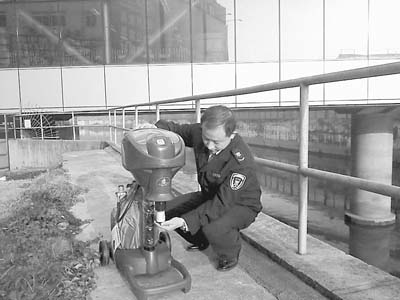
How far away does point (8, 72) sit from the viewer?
15.4m

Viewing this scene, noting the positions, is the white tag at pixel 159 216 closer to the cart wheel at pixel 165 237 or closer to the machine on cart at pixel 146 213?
the machine on cart at pixel 146 213

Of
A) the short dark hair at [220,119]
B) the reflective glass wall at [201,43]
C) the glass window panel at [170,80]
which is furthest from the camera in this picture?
the glass window panel at [170,80]

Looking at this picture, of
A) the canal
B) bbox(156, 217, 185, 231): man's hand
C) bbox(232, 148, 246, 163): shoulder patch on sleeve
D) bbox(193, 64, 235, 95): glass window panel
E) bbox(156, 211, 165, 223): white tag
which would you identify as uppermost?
bbox(193, 64, 235, 95): glass window panel

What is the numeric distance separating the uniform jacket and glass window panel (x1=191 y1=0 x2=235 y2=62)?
42.3 feet

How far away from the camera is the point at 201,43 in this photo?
1527cm

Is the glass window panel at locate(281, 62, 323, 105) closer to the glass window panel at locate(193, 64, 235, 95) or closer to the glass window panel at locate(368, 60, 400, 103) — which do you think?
the glass window panel at locate(368, 60, 400, 103)

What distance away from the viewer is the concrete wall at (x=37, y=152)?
1354cm

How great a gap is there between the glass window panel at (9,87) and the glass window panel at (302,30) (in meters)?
9.33

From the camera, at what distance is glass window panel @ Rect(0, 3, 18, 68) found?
15367mm

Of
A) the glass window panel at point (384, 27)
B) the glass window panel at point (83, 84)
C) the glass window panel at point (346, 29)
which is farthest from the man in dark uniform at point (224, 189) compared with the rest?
the glass window panel at point (384, 27)

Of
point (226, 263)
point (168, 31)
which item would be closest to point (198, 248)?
point (226, 263)

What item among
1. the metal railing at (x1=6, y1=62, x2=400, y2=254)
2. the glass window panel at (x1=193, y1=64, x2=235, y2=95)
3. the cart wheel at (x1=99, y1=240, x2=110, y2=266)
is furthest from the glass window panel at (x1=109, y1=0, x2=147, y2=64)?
the cart wheel at (x1=99, y1=240, x2=110, y2=266)

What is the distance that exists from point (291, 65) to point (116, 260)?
44.3ft

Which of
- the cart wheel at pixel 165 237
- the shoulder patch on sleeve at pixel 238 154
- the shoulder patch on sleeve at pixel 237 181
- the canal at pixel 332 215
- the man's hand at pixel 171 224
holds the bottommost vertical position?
the canal at pixel 332 215
